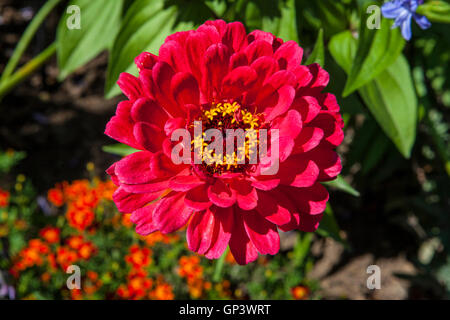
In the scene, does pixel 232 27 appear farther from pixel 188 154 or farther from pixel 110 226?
pixel 110 226

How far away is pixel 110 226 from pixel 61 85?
34.6 inches

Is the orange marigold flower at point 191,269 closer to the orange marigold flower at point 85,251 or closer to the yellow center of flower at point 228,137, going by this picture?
the orange marigold flower at point 85,251

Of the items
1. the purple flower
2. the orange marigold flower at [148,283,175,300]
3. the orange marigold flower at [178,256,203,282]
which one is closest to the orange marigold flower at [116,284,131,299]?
the orange marigold flower at [148,283,175,300]

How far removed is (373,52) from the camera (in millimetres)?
886

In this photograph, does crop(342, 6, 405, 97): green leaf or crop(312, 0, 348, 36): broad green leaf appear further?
crop(312, 0, 348, 36): broad green leaf

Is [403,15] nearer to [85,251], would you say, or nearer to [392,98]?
[392,98]

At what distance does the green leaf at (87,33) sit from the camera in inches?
46.3

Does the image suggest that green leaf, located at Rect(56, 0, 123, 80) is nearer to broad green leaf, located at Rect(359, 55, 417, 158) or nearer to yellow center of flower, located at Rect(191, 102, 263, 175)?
yellow center of flower, located at Rect(191, 102, 263, 175)

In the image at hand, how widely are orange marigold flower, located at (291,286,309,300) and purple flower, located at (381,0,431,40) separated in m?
0.99

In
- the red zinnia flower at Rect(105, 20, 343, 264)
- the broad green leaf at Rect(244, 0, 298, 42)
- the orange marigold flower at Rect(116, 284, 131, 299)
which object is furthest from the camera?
the orange marigold flower at Rect(116, 284, 131, 299)

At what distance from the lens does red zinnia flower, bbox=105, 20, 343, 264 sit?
2.08ft

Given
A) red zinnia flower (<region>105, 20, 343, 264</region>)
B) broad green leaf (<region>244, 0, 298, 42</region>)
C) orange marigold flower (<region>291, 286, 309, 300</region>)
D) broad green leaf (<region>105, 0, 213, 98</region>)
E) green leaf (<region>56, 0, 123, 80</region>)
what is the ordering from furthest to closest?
orange marigold flower (<region>291, 286, 309, 300</region>)
green leaf (<region>56, 0, 123, 80</region>)
broad green leaf (<region>105, 0, 213, 98</region>)
broad green leaf (<region>244, 0, 298, 42</region>)
red zinnia flower (<region>105, 20, 343, 264</region>)

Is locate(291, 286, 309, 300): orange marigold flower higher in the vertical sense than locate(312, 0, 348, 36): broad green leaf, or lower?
lower
